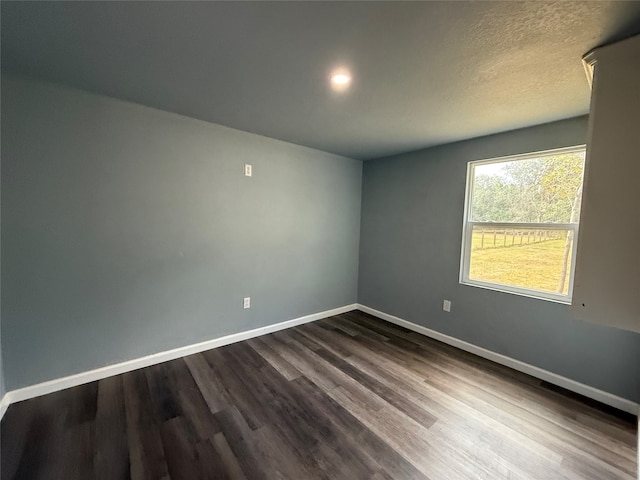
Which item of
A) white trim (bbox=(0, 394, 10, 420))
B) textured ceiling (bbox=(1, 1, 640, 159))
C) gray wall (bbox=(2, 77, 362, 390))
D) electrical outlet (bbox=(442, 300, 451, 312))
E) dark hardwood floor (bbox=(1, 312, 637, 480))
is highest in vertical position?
textured ceiling (bbox=(1, 1, 640, 159))

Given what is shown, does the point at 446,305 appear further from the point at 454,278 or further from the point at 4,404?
the point at 4,404

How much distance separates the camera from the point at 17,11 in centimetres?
115

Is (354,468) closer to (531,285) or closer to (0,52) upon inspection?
(531,285)

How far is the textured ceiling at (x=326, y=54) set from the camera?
1119mm

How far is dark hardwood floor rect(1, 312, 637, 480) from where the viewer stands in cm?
139

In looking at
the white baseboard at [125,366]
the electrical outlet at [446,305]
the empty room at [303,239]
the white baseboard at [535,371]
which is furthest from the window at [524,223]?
the white baseboard at [125,366]

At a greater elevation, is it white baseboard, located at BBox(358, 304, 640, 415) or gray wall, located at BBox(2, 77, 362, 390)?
gray wall, located at BBox(2, 77, 362, 390)

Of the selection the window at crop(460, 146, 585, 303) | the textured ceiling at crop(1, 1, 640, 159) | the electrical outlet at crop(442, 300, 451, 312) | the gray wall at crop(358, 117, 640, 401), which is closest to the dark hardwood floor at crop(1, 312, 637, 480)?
the gray wall at crop(358, 117, 640, 401)

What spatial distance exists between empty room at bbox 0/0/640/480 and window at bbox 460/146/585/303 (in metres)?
0.02

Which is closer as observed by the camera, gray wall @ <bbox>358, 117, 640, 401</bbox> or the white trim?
the white trim

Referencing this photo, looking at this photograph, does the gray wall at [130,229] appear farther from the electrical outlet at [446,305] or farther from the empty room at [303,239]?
the electrical outlet at [446,305]

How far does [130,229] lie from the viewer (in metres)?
2.16

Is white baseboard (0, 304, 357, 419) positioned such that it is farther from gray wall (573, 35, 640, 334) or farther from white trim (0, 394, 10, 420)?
gray wall (573, 35, 640, 334)

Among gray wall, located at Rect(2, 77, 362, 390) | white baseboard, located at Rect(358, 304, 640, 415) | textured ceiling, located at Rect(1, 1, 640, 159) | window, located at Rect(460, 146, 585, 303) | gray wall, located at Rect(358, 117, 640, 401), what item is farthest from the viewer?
window, located at Rect(460, 146, 585, 303)
